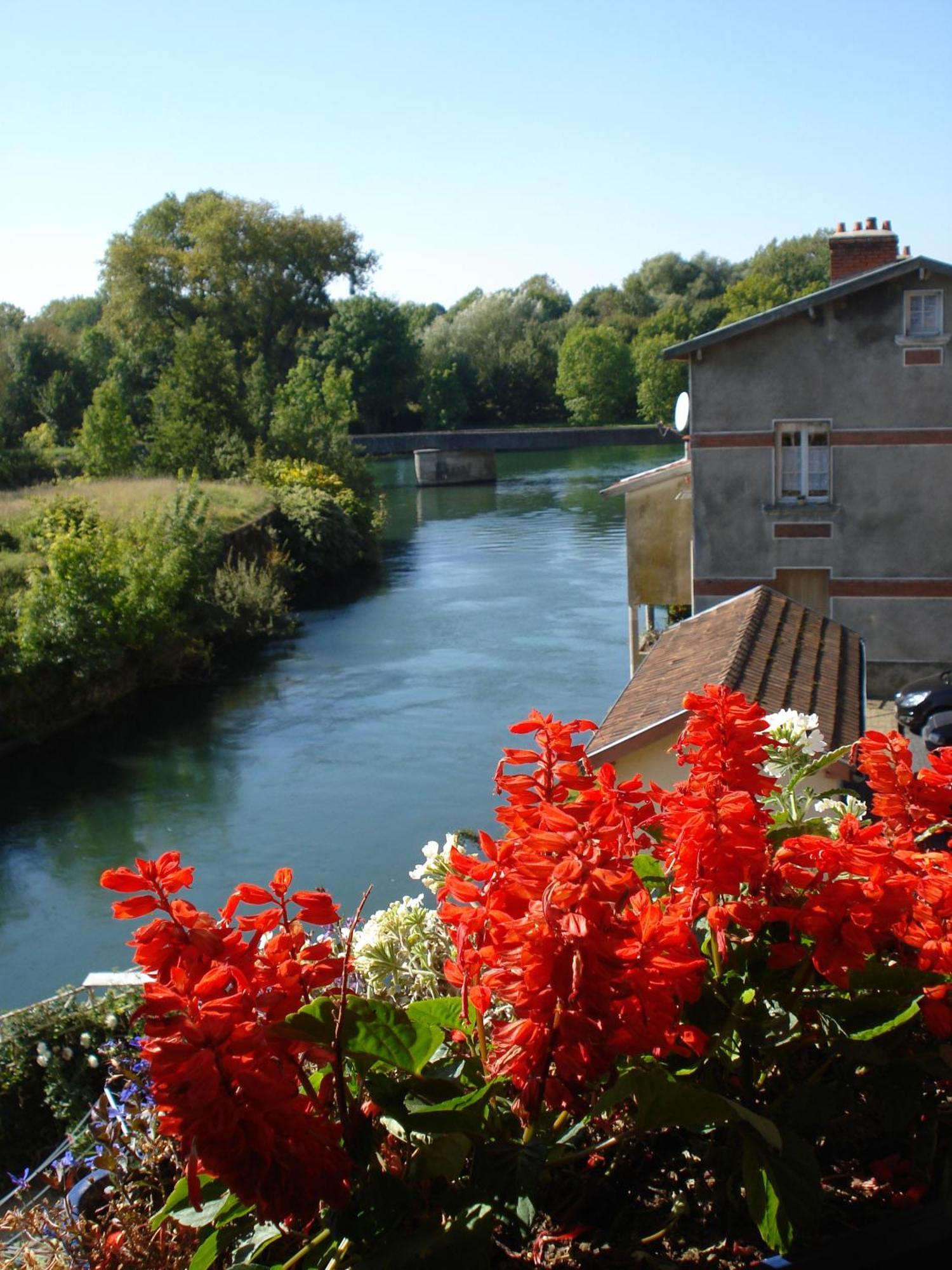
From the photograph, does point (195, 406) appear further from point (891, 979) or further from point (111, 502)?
point (891, 979)

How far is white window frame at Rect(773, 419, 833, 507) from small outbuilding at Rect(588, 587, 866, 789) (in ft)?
26.7

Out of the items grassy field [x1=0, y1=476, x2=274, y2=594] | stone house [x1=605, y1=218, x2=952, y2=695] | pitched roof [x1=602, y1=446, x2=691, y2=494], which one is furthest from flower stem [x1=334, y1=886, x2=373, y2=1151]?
grassy field [x1=0, y1=476, x2=274, y2=594]

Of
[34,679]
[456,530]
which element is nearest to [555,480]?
[456,530]

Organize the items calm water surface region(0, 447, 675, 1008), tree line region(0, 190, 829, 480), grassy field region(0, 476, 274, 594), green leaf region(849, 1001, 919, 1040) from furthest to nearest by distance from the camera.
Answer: tree line region(0, 190, 829, 480) → grassy field region(0, 476, 274, 594) → calm water surface region(0, 447, 675, 1008) → green leaf region(849, 1001, 919, 1040)

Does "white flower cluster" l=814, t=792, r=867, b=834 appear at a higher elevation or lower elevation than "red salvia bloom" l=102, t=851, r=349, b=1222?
lower

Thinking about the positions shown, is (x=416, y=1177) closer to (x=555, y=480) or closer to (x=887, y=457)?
(x=887, y=457)

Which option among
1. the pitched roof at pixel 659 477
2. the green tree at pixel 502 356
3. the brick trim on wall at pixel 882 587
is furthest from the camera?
Result: the green tree at pixel 502 356

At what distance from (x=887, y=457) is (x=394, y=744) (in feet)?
26.3

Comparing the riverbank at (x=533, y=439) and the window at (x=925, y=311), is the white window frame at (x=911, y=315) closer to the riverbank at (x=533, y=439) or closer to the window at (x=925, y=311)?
the window at (x=925, y=311)

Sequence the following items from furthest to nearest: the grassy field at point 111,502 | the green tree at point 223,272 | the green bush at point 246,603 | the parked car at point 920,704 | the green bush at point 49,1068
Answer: the green tree at point 223,272 < the green bush at point 246,603 < the grassy field at point 111,502 < the parked car at point 920,704 < the green bush at point 49,1068

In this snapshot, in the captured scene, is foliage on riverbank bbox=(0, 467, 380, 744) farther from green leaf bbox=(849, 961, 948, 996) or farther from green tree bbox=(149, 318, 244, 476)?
green leaf bbox=(849, 961, 948, 996)

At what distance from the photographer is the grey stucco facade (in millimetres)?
16672

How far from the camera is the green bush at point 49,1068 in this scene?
4102mm

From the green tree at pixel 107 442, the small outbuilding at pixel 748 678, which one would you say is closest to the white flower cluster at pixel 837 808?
the small outbuilding at pixel 748 678
